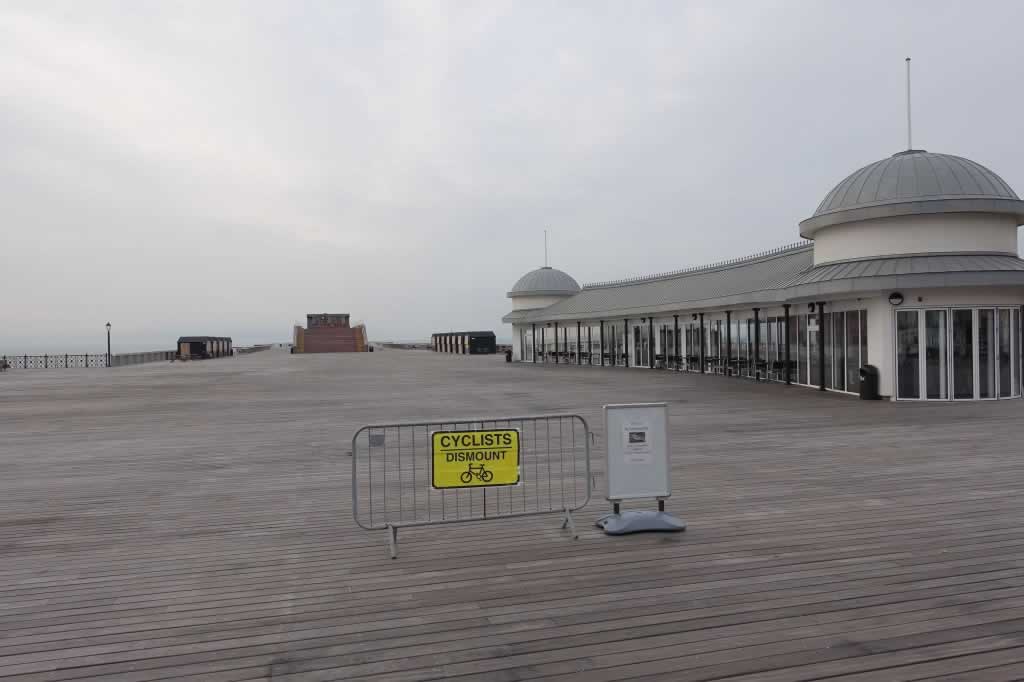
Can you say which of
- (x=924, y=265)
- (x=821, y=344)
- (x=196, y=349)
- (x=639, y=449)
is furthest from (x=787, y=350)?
(x=196, y=349)

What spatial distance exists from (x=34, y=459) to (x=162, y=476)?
3062 millimetres

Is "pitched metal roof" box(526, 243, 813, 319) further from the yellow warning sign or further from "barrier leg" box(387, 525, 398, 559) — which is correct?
"barrier leg" box(387, 525, 398, 559)

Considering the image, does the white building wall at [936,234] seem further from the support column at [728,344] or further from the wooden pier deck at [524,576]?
the support column at [728,344]

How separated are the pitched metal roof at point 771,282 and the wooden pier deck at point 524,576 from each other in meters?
6.78

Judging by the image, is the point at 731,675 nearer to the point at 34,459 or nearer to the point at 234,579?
the point at 234,579

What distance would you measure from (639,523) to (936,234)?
15926 mm

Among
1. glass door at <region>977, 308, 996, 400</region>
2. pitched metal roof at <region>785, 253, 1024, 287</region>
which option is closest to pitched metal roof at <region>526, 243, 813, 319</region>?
pitched metal roof at <region>785, 253, 1024, 287</region>

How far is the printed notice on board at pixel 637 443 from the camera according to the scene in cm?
705

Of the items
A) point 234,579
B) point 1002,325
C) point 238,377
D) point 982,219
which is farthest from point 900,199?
point 238,377

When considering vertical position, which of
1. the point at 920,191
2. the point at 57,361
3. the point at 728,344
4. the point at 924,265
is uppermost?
the point at 920,191

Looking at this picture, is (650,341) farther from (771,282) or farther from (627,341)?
(771,282)

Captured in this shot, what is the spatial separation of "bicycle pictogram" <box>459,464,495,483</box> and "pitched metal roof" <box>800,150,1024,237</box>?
16.2 meters

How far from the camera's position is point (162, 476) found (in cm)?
999

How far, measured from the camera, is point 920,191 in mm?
19031
